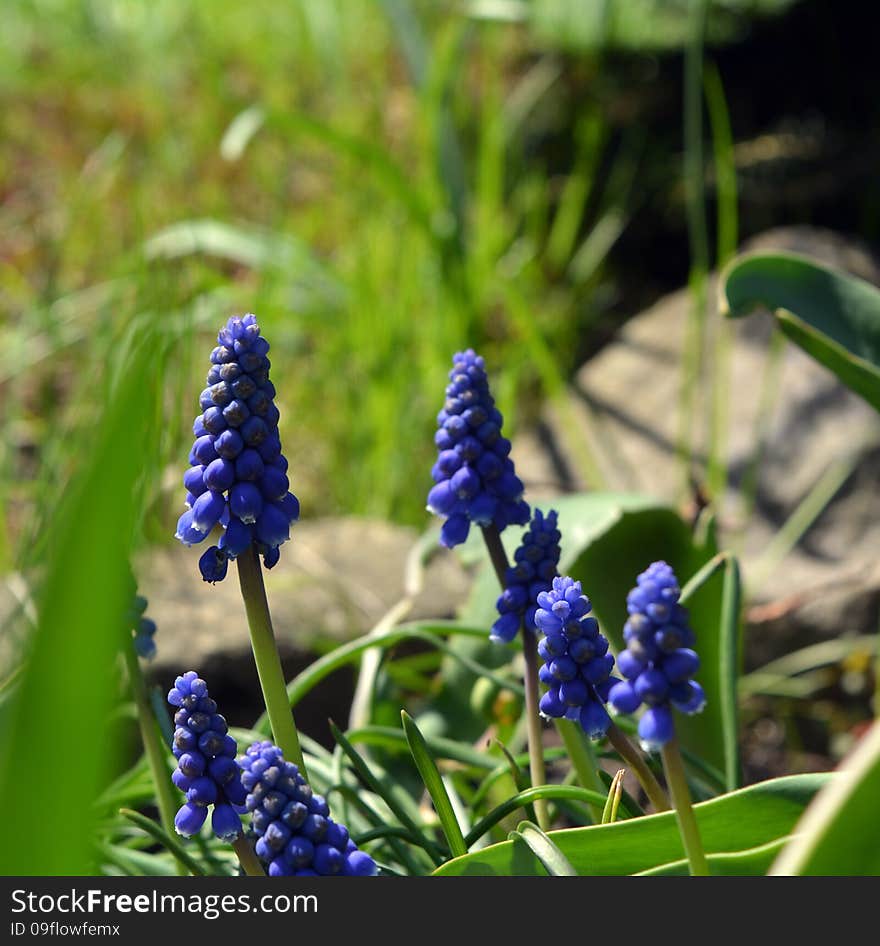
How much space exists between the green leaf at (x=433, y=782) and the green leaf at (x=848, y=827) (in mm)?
479

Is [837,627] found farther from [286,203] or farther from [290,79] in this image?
[290,79]

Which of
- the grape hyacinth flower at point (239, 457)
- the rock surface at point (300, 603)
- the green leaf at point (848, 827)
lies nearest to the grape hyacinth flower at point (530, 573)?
the grape hyacinth flower at point (239, 457)

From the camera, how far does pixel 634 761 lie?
1.07m

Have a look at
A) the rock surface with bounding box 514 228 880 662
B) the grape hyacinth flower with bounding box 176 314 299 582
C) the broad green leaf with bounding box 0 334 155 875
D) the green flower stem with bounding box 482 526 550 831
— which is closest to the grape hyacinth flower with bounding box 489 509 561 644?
the green flower stem with bounding box 482 526 550 831

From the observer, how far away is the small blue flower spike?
2.66 ft

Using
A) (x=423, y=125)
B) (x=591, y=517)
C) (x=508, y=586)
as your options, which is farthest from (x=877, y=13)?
(x=508, y=586)

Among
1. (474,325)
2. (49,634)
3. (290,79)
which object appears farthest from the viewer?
(290,79)

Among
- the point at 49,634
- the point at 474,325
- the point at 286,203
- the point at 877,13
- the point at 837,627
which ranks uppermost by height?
the point at 286,203

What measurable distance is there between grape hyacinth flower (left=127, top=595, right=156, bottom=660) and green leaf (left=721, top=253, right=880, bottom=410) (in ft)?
2.90

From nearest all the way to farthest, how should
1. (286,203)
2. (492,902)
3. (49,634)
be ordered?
1. (49,634)
2. (492,902)
3. (286,203)

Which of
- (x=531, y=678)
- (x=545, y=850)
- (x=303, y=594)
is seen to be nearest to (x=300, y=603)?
(x=303, y=594)

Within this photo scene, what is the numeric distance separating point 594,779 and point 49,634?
900mm

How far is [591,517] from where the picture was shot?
1778 millimetres

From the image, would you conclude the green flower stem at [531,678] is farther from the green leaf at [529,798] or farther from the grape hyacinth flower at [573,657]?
the grape hyacinth flower at [573,657]
